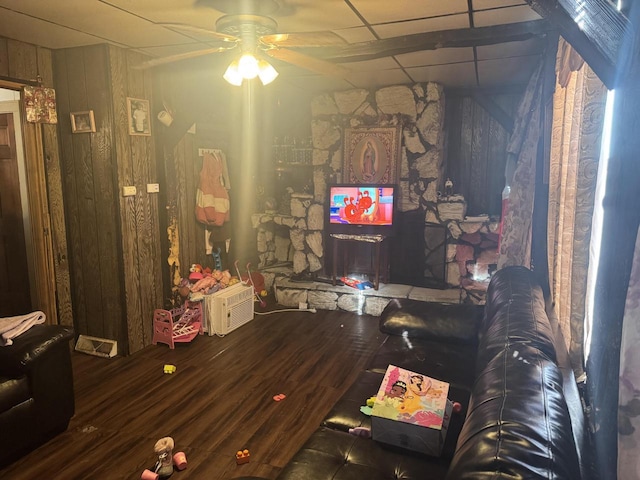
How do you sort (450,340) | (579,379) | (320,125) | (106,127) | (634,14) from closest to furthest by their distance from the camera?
(634,14), (579,379), (450,340), (106,127), (320,125)

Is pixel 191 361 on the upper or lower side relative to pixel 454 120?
lower

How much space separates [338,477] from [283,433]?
109 centimetres

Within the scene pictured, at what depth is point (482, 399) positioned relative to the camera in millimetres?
1350

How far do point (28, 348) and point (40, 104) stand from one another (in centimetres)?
197

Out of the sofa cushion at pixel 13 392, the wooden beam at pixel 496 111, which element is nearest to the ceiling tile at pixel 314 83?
the wooden beam at pixel 496 111

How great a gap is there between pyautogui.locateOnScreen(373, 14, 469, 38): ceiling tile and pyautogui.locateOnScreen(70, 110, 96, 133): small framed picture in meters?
2.19

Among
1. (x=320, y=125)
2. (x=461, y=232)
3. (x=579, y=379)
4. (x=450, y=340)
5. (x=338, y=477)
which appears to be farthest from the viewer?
(x=320, y=125)

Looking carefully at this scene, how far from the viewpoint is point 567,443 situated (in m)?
1.07

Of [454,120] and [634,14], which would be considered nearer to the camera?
[634,14]

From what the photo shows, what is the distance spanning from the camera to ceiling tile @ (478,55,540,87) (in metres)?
3.66

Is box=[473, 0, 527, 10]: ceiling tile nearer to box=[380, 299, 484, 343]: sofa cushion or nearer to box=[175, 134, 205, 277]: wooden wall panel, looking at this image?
box=[380, 299, 484, 343]: sofa cushion

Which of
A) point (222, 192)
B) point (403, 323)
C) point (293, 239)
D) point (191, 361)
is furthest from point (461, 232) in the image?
point (191, 361)

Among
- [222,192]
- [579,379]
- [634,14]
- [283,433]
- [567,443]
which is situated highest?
[634,14]

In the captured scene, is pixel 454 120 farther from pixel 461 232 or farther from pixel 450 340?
pixel 450 340
